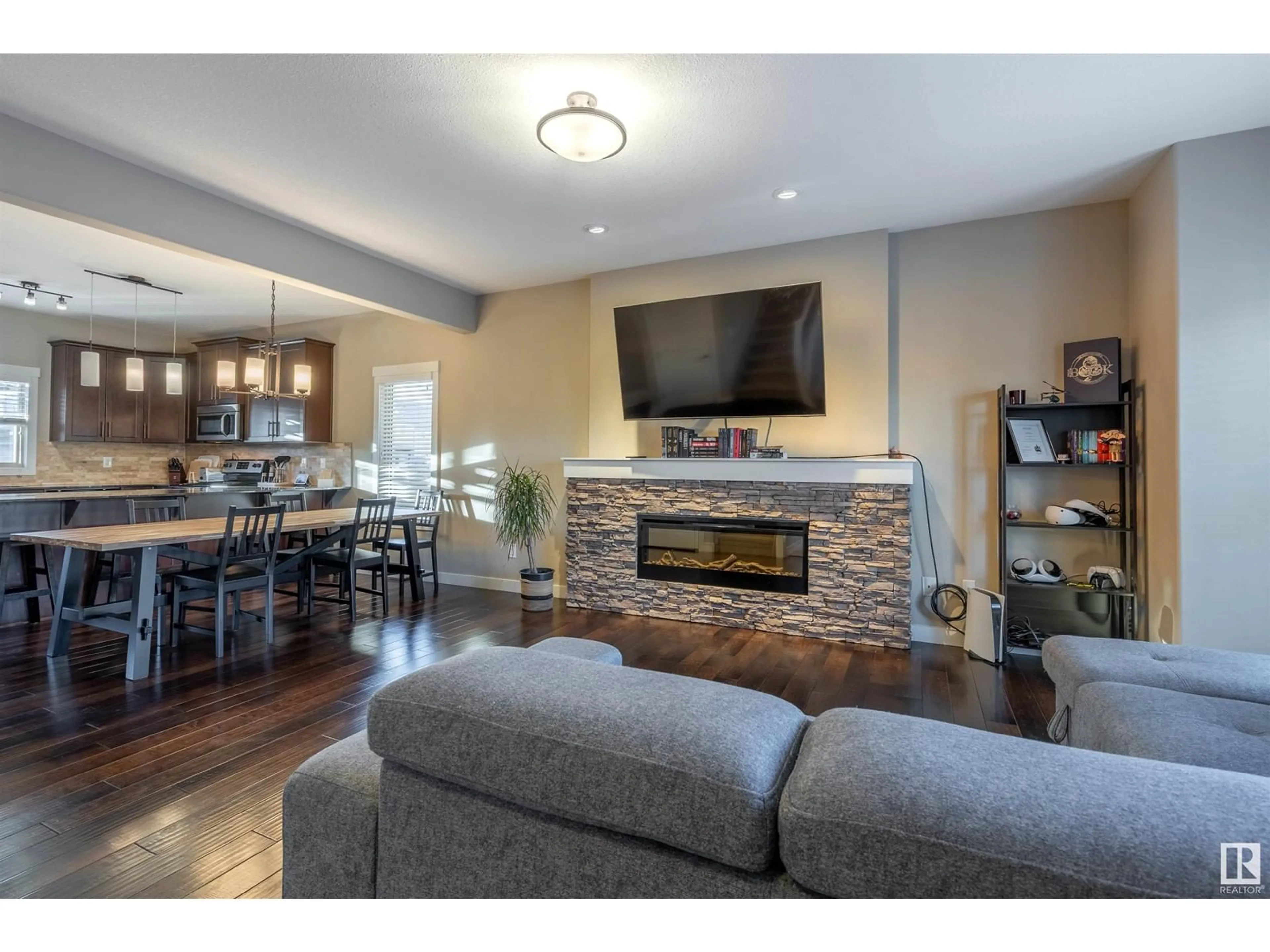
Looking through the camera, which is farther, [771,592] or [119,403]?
[119,403]

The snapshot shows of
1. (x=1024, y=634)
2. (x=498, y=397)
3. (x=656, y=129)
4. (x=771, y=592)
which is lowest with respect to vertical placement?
(x=1024, y=634)

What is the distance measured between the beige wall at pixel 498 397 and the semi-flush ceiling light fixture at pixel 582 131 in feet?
8.12

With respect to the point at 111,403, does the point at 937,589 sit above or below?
below

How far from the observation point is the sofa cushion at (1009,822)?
584 millimetres

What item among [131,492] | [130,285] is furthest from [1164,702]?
[131,492]

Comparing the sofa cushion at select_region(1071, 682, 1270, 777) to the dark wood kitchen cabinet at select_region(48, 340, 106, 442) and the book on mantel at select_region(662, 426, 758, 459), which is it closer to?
the book on mantel at select_region(662, 426, 758, 459)

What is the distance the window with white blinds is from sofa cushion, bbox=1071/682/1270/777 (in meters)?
5.38

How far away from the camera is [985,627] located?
11.6 ft

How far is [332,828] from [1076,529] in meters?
3.94

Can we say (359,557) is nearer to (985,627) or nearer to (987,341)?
(985,627)

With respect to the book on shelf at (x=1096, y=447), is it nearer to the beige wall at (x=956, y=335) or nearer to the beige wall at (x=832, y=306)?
the beige wall at (x=956, y=335)

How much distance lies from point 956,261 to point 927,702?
2.78 meters
